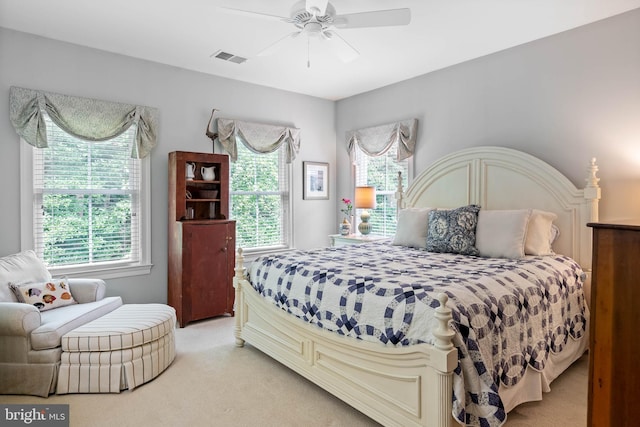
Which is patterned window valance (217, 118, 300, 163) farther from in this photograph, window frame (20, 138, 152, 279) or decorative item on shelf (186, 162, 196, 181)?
window frame (20, 138, 152, 279)

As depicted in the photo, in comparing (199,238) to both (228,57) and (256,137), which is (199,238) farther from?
(228,57)

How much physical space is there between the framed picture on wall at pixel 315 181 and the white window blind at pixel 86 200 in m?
2.20

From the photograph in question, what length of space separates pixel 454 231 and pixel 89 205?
352cm

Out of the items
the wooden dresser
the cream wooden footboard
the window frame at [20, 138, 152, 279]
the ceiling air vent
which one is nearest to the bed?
the cream wooden footboard

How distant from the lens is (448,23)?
10.5 ft

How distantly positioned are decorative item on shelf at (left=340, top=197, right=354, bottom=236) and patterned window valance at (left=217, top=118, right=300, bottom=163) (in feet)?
3.25

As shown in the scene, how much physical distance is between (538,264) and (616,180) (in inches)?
43.5

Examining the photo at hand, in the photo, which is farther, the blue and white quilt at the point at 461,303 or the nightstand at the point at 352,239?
the nightstand at the point at 352,239

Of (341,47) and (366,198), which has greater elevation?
(341,47)

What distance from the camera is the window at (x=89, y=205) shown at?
141 inches

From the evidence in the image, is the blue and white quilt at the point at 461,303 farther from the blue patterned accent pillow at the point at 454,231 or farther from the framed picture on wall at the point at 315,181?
the framed picture on wall at the point at 315,181

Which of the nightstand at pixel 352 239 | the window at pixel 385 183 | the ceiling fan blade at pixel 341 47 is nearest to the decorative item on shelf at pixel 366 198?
the nightstand at pixel 352 239

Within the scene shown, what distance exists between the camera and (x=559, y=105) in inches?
136

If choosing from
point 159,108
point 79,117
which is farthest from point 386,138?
point 79,117
